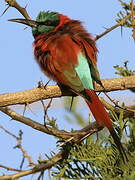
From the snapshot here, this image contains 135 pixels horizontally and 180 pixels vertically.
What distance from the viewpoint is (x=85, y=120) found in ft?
5.82

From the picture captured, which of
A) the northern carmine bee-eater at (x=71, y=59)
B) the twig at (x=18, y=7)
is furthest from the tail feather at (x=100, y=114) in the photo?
the twig at (x=18, y=7)

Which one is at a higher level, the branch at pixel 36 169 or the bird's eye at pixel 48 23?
the bird's eye at pixel 48 23

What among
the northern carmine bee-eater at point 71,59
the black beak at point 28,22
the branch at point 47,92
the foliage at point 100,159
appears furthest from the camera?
the black beak at point 28,22

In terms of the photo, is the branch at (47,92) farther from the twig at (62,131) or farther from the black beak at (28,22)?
the black beak at (28,22)

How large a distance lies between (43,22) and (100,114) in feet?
3.62

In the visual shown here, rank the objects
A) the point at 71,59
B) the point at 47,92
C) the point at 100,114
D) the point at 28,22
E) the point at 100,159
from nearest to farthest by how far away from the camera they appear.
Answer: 1. the point at 100,159
2. the point at 100,114
3. the point at 47,92
4. the point at 71,59
5. the point at 28,22

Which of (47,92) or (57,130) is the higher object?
(47,92)

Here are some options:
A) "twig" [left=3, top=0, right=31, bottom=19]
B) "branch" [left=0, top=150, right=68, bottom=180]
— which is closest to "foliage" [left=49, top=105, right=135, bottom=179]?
"branch" [left=0, top=150, right=68, bottom=180]

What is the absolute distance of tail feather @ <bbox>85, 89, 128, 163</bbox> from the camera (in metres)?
1.36

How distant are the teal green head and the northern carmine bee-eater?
0.20 feet

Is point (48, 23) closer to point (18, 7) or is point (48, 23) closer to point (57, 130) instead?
point (18, 7)

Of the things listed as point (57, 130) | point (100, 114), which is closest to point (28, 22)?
point (100, 114)

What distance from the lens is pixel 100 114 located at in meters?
1.78

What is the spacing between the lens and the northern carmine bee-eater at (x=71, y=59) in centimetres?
205
